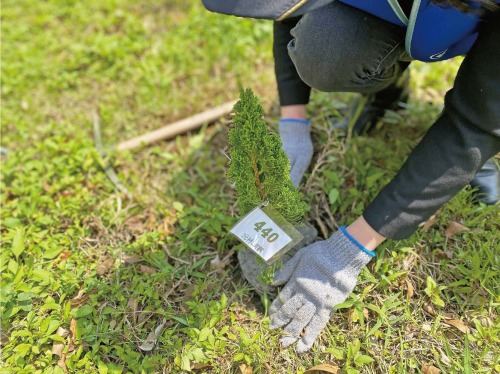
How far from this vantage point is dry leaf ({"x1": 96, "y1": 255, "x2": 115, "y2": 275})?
71.1 inches

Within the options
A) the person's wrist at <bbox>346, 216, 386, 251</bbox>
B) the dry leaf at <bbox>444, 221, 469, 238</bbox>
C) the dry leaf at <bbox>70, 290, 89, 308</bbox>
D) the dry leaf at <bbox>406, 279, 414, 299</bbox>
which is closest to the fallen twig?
the dry leaf at <bbox>70, 290, 89, 308</bbox>

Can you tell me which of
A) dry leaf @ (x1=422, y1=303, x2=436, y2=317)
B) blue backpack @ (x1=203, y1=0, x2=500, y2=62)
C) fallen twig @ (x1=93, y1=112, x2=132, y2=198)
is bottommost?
dry leaf @ (x1=422, y1=303, x2=436, y2=317)

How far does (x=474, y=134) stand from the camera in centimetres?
138

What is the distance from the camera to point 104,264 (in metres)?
1.83

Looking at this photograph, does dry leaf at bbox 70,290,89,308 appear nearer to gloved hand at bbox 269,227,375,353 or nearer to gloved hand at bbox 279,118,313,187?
gloved hand at bbox 269,227,375,353

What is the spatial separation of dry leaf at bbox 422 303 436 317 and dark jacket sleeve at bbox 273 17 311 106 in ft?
3.13

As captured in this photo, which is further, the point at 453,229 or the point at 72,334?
the point at 453,229

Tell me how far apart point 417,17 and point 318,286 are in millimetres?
936

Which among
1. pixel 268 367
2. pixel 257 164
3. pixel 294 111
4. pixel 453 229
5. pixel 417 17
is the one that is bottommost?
pixel 268 367

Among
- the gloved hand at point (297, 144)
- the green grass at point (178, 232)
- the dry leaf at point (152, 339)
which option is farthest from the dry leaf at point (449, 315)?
the dry leaf at point (152, 339)

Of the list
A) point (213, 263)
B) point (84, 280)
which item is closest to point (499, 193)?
point (213, 263)

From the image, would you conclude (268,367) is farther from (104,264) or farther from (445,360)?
(104,264)

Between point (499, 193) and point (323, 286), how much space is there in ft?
2.95

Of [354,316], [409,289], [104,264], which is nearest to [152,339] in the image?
[104,264]
